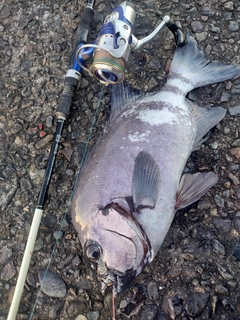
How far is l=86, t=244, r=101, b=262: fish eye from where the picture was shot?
2.30 m

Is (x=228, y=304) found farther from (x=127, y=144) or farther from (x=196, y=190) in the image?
(x=127, y=144)

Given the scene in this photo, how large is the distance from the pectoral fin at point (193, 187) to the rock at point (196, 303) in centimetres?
63

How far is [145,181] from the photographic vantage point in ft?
7.95

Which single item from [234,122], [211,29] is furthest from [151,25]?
[234,122]

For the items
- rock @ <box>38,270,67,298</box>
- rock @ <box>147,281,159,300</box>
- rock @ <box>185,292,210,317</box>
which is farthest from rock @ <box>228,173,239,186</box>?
rock @ <box>38,270,67,298</box>

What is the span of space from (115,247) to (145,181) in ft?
1.64

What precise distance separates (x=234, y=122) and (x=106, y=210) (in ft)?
4.34

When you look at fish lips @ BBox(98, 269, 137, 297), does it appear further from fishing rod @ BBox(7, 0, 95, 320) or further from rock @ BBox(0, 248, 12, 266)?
rock @ BBox(0, 248, 12, 266)

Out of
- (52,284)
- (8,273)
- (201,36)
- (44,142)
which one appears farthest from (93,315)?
(201,36)

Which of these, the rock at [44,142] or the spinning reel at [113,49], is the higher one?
the spinning reel at [113,49]

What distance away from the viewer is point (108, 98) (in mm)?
3018

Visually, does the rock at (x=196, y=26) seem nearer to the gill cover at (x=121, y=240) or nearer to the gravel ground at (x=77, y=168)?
the gravel ground at (x=77, y=168)

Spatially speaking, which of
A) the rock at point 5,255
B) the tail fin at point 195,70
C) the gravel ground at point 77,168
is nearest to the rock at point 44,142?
the gravel ground at point 77,168

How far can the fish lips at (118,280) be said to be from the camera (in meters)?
2.30
